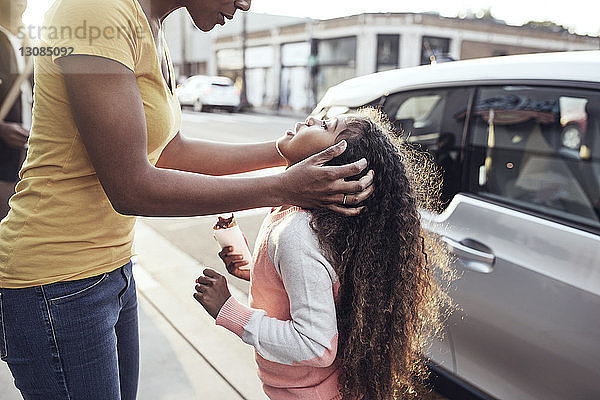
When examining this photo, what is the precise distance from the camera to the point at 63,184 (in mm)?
1194

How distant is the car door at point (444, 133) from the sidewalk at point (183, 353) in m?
0.97

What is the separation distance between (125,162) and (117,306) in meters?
0.46

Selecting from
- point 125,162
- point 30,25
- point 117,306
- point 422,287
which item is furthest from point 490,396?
point 30,25

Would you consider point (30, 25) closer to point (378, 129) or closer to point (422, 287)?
point (378, 129)

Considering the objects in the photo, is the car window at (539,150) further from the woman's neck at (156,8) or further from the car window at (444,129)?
the woman's neck at (156,8)

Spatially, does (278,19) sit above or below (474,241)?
above

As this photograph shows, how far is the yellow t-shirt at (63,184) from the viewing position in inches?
43.8

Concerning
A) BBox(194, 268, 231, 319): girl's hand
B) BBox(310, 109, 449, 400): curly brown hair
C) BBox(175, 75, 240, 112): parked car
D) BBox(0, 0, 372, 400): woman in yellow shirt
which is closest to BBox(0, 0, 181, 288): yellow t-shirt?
BBox(0, 0, 372, 400): woman in yellow shirt

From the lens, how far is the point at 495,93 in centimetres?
241

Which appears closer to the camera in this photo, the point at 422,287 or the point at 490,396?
the point at 422,287

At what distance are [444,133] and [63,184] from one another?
1.88 meters

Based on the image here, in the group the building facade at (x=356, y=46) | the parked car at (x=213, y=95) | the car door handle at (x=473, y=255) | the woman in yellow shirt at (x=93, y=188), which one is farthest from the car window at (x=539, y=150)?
the parked car at (x=213, y=95)

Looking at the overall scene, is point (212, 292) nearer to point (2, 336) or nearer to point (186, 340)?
point (2, 336)

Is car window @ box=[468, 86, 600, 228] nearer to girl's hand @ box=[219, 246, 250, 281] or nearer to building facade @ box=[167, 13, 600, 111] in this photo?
girl's hand @ box=[219, 246, 250, 281]
